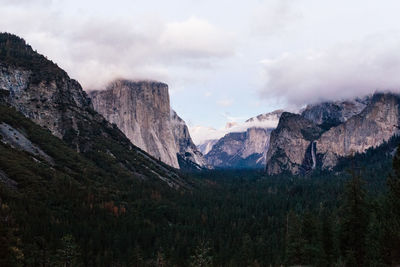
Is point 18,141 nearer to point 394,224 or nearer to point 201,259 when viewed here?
point 201,259

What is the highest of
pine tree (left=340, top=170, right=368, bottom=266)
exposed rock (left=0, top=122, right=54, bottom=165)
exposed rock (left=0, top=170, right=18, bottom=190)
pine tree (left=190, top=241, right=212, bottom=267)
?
exposed rock (left=0, top=122, right=54, bottom=165)

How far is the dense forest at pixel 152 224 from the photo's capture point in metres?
48.4

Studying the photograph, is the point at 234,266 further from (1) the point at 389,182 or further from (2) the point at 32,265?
(1) the point at 389,182

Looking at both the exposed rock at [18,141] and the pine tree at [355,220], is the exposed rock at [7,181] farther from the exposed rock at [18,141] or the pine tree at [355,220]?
the pine tree at [355,220]

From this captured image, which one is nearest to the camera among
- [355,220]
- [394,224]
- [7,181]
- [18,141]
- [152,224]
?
[394,224]

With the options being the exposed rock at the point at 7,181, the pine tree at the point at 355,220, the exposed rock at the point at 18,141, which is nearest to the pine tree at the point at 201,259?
the pine tree at the point at 355,220

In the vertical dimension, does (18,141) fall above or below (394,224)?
above

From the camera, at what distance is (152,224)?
483 ft

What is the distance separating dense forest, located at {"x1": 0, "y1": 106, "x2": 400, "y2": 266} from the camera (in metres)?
48.4

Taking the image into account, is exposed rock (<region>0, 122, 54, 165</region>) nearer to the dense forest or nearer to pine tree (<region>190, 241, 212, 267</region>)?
the dense forest

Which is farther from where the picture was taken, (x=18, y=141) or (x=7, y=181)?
(x=18, y=141)

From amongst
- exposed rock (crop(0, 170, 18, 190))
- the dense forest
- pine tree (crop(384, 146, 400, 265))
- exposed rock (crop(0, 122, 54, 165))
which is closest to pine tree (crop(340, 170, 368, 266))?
the dense forest

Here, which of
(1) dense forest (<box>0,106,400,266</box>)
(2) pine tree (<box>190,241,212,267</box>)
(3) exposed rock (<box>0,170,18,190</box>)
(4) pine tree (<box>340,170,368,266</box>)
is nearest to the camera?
(4) pine tree (<box>340,170,368,266</box>)

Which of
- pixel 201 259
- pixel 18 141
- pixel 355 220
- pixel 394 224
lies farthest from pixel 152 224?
pixel 394 224
